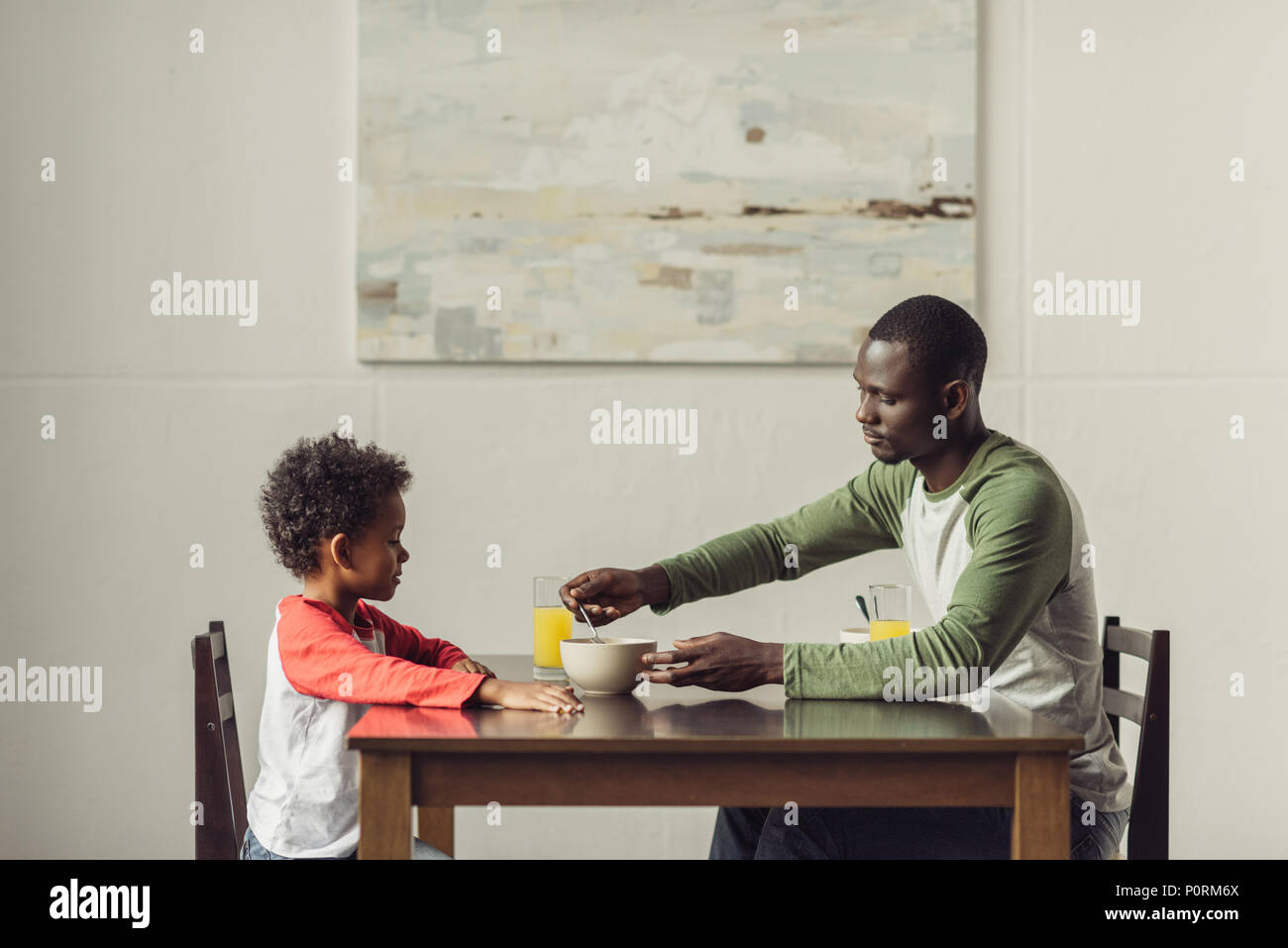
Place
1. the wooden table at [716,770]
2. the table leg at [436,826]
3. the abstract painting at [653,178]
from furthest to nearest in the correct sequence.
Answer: the abstract painting at [653,178] < the table leg at [436,826] < the wooden table at [716,770]

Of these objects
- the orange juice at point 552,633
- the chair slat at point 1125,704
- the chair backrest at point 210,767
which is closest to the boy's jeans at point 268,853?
the chair backrest at point 210,767

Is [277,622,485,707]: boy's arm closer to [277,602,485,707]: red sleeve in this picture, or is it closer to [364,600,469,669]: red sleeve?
[277,602,485,707]: red sleeve

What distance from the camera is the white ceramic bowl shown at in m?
1.67

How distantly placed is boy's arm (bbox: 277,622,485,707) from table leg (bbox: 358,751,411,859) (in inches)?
7.4

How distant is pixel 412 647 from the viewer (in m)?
1.92

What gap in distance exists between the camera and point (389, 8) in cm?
282

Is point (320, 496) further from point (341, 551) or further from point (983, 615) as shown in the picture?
point (983, 615)

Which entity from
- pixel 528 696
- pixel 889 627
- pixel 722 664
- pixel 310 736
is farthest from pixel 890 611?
pixel 310 736

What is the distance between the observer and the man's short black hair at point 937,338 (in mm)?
1831

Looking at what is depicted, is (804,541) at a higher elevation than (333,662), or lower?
higher

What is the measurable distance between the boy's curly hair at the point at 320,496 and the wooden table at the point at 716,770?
0.45 metres

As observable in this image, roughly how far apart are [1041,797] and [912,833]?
0.36 metres

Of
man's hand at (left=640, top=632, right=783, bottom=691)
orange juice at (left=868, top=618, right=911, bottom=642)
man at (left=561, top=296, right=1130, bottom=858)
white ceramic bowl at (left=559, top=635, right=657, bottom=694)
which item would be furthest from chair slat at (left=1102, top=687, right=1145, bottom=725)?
white ceramic bowl at (left=559, top=635, right=657, bottom=694)

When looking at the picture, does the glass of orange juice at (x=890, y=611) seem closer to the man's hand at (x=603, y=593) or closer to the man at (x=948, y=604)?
the man at (x=948, y=604)
